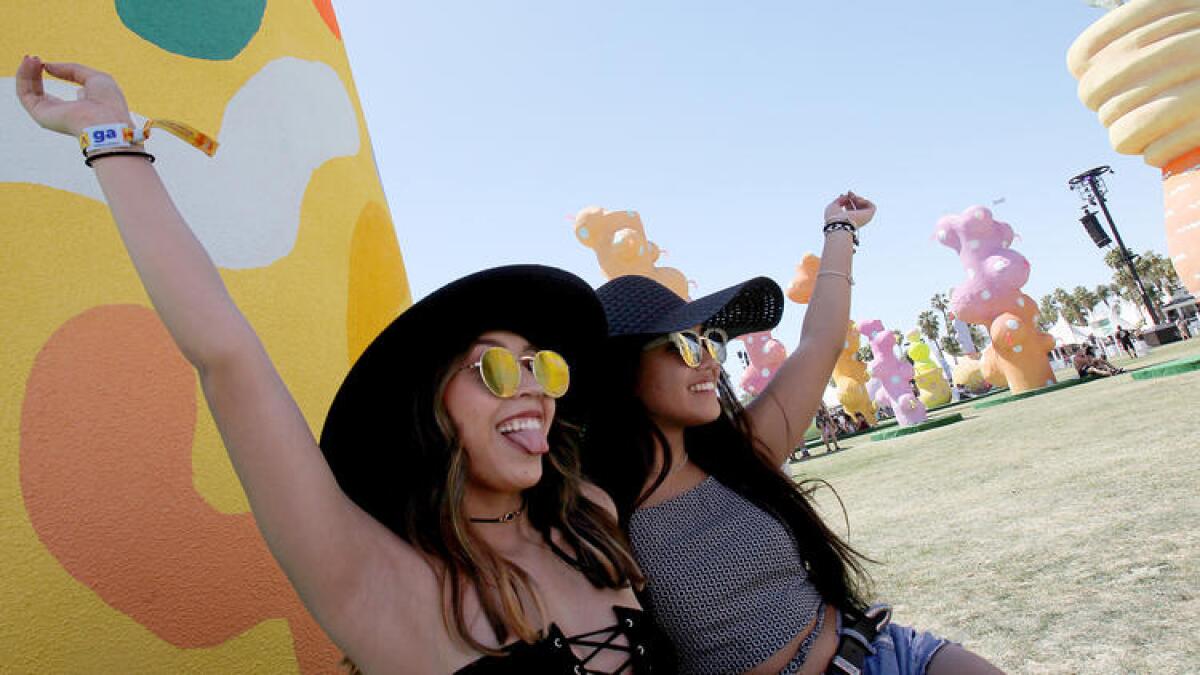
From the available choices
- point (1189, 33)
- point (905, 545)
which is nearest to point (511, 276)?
point (905, 545)

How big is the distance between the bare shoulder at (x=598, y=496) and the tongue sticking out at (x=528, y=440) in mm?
304

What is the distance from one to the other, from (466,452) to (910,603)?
123 inches

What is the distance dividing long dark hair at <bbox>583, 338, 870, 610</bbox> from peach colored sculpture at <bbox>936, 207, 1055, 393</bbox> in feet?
52.9

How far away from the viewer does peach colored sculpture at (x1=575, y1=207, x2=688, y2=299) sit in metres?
13.0

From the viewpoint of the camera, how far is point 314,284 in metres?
2.01

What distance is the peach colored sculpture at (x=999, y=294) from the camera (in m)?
16.0

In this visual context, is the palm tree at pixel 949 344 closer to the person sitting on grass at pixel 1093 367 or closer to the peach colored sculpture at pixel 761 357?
the person sitting on grass at pixel 1093 367

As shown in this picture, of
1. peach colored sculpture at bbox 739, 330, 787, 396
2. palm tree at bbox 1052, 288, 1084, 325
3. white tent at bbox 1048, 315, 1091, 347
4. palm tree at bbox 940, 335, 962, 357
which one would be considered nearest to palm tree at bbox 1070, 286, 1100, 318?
palm tree at bbox 1052, 288, 1084, 325

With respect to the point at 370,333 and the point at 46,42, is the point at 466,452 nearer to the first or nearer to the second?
the point at 370,333

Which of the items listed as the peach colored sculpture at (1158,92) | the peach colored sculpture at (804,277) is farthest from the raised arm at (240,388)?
the peach colored sculpture at (804,277)

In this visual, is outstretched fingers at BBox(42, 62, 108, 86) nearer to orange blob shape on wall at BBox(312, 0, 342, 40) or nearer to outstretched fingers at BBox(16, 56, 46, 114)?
outstretched fingers at BBox(16, 56, 46, 114)

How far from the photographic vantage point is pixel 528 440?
1.43 meters

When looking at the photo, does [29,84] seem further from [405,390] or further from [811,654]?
[811,654]

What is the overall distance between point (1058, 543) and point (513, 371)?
12.9 feet
